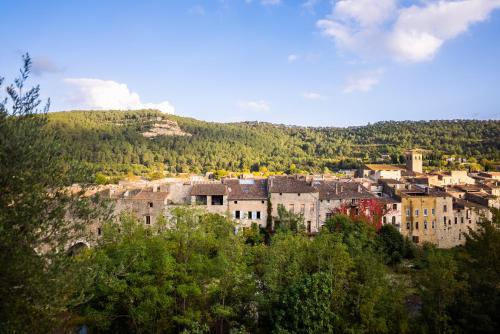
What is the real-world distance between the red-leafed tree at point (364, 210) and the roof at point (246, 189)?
349 inches

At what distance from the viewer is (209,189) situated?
3928 centimetres

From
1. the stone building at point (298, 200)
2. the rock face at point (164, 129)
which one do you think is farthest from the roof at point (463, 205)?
the rock face at point (164, 129)

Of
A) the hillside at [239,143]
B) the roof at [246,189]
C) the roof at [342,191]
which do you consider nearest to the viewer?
the roof at [246,189]

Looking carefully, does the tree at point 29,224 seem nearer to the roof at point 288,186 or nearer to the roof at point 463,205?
the roof at point 288,186

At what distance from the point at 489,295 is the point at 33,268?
69.9ft

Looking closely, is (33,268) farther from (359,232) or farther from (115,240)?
(359,232)

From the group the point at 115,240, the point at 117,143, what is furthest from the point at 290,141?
the point at 115,240

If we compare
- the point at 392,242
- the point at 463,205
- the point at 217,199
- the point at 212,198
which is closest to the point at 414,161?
the point at 463,205

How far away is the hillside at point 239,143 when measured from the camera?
110m

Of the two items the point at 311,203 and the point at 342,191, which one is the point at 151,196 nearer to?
the point at 311,203

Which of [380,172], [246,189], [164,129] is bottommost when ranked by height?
[246,189]

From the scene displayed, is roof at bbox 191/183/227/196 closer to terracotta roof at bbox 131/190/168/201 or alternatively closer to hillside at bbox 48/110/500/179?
terracotta roof at bbox 131/190/168/201

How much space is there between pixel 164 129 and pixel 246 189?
112723 mm

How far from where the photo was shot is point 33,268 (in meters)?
9.82
